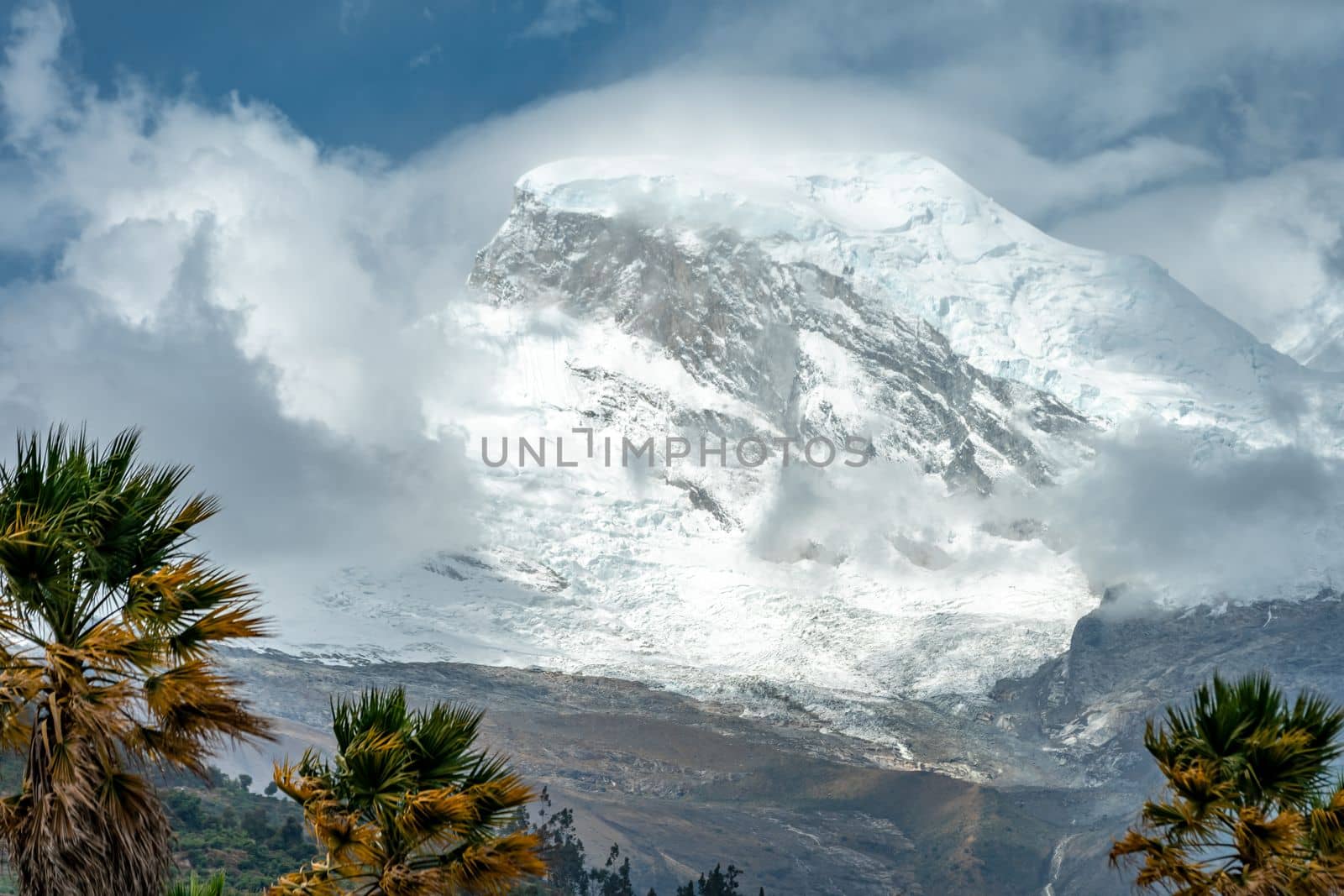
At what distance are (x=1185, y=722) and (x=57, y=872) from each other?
11.9 metres

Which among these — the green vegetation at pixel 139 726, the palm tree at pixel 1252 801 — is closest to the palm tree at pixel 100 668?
the green vegetation at pixel 139 726

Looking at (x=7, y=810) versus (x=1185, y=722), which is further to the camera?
(x=1185, y=722)

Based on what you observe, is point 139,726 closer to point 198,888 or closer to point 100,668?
point 100,668

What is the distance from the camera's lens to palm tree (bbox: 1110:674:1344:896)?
15555 millimetres

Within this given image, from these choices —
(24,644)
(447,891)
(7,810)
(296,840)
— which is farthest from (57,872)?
(296,840)

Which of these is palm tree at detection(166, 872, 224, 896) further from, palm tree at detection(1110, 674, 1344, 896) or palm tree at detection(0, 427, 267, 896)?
palm tree at detection(1110, 674, 1344, 896)

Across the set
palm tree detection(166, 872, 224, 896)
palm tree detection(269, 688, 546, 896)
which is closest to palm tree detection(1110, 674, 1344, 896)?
palm tree detection(269, 688, 546, 896)

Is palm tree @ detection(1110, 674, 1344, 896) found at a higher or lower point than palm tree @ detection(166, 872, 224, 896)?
higher

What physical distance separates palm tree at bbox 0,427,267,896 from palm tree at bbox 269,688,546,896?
1.79 meters

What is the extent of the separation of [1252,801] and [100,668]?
39.2 feet

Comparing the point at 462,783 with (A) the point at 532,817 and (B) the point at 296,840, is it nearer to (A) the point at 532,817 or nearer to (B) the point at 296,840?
(B) the point at 296,840

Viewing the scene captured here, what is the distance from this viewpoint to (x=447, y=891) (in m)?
15.7

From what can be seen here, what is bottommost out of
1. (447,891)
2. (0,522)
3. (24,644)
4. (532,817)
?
(532,817)

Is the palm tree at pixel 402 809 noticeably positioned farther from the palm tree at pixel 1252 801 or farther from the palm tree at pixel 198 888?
the palm tree at pixel 1252 801
